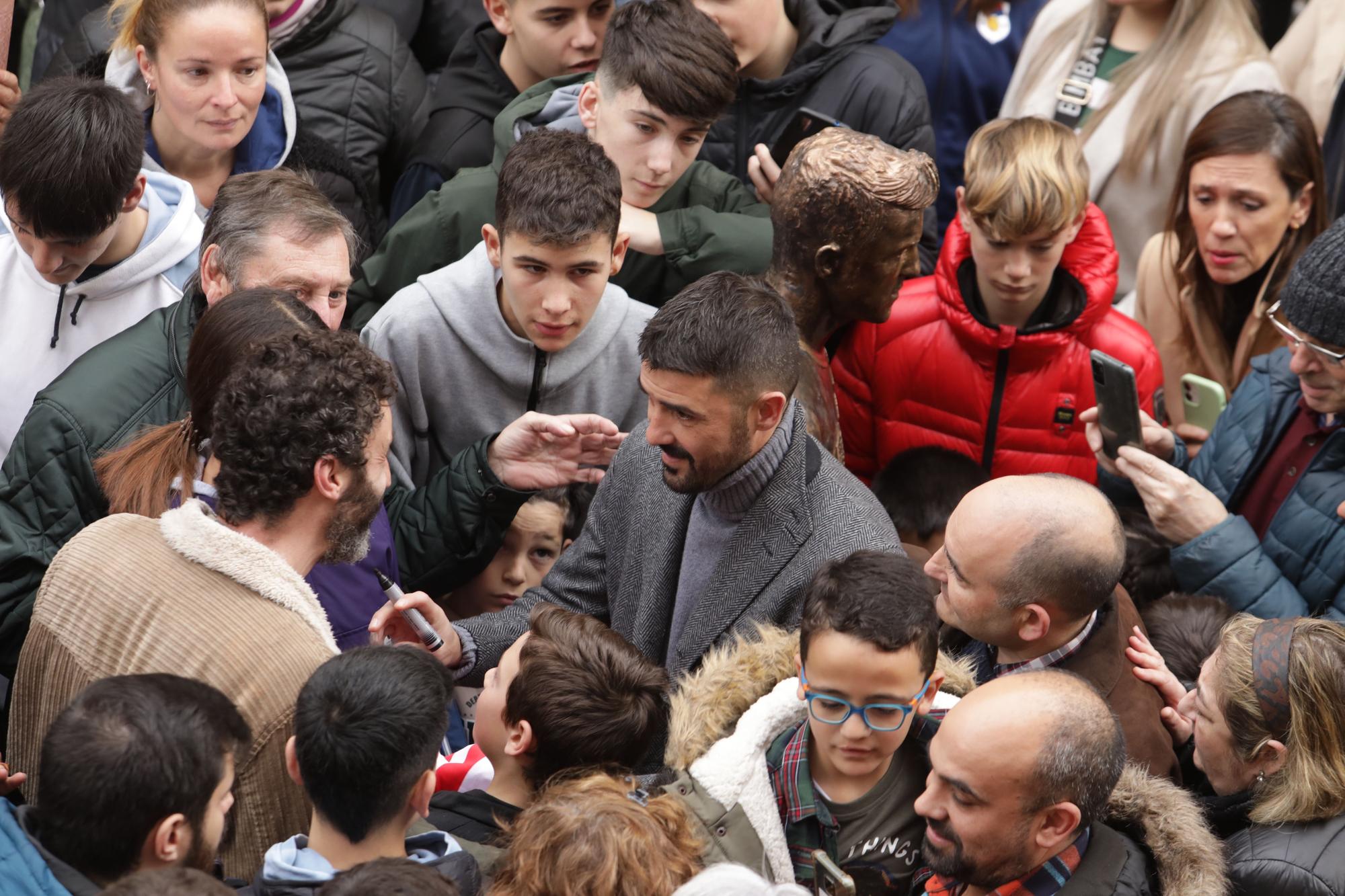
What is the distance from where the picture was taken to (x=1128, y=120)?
5.81 metres

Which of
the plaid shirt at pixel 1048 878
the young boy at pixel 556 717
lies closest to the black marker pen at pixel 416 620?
the young boy at pixel 556 717

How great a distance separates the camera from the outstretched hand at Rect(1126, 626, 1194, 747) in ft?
12.5

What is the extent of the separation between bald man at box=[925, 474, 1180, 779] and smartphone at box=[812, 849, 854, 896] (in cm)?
77

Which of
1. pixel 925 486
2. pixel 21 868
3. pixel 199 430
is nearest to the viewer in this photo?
pixel 21 868

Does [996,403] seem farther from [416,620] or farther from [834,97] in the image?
[416,620]

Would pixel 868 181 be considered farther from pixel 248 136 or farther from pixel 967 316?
pixel 248 136

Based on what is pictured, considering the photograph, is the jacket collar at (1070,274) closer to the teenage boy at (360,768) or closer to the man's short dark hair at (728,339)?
the man's short dark hair at (728,339)

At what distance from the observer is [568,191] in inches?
169

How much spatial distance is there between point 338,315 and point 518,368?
0.57 m

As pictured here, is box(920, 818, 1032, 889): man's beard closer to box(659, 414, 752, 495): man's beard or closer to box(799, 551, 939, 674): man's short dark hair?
box(799, 551, 939, 674): man's short dark hair

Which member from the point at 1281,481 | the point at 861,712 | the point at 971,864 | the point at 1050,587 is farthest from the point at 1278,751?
the point at 1281,481

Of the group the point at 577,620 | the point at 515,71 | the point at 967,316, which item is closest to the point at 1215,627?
the point at 967,316

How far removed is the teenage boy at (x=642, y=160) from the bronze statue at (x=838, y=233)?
0.32 m

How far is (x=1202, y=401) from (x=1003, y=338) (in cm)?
79
